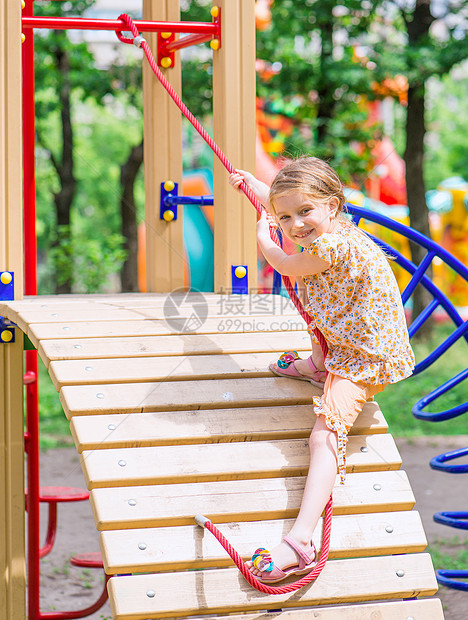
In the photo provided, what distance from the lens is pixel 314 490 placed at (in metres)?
2.35

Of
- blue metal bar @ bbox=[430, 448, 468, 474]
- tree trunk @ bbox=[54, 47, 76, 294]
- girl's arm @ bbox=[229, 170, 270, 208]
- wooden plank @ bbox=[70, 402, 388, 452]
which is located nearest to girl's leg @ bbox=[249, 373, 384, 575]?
→ wooden plank @ bbox=[70, 402, 388, 452]

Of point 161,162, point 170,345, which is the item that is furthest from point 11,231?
point 161,162

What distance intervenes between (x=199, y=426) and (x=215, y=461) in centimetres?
15

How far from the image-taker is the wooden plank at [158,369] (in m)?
2.66

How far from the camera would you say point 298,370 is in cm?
286

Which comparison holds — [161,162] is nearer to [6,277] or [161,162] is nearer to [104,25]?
[104,25]

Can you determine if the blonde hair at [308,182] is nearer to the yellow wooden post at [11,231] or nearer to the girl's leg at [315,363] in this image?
the girl's leg at [315,363]

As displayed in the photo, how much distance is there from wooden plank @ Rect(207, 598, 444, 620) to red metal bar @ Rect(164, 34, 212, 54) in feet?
8.61

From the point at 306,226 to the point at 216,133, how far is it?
1475 mm

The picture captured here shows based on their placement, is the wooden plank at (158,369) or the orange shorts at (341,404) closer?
the orange shorts at (341,404)

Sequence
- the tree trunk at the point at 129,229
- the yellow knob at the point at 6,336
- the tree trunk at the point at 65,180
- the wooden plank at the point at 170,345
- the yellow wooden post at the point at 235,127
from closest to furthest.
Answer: the wooden plank at the point at 170,345
the yellow knob at the point at 6,336
the yellow wooden post at the point at 235,127
the tree trunk at the point at 65,180
the tree trunk at the point at 129,229

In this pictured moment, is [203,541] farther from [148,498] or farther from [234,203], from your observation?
[234,203]

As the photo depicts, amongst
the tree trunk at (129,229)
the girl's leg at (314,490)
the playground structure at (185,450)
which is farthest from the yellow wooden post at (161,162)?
the tree trunk at (129,229)

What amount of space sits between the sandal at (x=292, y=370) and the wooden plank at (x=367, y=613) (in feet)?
2.58
